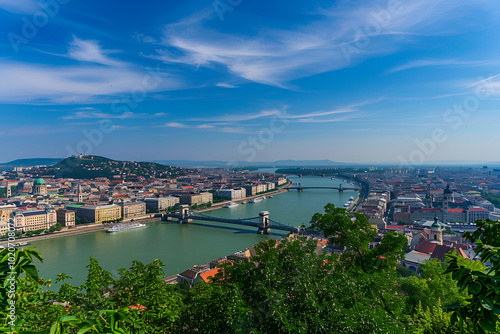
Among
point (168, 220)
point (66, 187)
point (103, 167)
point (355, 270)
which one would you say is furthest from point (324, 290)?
point (103, 167)

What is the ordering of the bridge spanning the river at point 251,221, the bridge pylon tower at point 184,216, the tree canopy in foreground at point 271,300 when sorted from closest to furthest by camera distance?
the tree canopy in foreground at point 271,300, the bridge spanning the river at point 251,221, the bridge pylon tower at point 184,216

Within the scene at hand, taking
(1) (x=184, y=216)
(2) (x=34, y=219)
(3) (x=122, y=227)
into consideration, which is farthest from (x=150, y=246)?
(2) (x=34, y=219)

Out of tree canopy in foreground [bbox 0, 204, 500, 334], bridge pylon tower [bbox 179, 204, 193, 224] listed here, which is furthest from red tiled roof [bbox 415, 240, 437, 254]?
bridge pylon tower [bbox 179, 204, 193, 224]

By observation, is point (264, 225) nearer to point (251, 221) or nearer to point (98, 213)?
point (251, 221)

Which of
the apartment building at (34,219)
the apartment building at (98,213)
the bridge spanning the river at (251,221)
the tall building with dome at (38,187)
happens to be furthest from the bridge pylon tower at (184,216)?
the tall building with dome at (38,187)

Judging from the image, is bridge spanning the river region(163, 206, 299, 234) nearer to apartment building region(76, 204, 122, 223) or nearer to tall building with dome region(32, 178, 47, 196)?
apartment building region(76, 204, 122, 223)

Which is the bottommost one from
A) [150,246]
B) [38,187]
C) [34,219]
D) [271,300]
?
[150,246]

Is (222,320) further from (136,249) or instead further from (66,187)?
(66,187)

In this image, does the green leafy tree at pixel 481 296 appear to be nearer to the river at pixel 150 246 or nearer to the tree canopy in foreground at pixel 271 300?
the tree canopy in foreground at pixel 271 300
